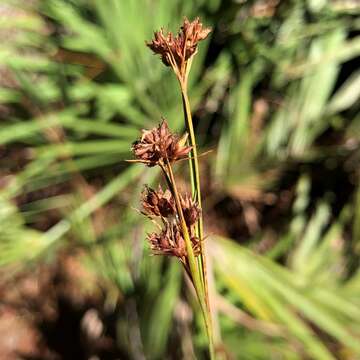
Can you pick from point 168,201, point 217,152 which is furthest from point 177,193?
point 217,152

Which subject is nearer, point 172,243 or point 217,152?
point 172,243

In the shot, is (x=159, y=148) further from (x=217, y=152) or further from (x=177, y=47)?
(x=217, y=152)

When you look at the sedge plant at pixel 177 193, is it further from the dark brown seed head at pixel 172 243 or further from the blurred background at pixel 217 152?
the blurred background at pixel 217 152

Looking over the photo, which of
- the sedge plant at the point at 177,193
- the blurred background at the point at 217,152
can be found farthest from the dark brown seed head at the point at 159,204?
the blurred background at the point at 217,152

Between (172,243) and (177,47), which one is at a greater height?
(177,47)

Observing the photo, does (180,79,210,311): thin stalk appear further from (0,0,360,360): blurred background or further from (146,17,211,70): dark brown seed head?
(0,0,360,360): blurred background

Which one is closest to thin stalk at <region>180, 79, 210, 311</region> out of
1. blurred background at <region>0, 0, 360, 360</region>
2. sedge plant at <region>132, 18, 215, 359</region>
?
sedge plant at <region>132, 18, 215, 359</region>

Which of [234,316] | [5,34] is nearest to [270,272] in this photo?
[234,316]
